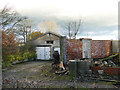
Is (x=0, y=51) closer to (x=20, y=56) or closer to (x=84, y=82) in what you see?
(x=20, y=56)

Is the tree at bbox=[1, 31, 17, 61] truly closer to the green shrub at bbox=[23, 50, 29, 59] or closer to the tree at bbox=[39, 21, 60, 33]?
the green shrub at bbox=[23, 50, 29, 59]

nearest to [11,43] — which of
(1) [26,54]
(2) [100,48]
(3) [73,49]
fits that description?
(1) [26,54]

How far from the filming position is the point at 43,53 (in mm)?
14281

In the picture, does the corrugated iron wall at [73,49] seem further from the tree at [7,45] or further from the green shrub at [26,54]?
the green shrub at [26,54]

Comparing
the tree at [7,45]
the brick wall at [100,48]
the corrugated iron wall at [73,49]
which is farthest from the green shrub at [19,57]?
the brick wall at [100,48]

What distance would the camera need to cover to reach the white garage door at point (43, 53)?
1416 centimetres

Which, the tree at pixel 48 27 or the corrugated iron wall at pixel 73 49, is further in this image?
the tree at pixel 48 27

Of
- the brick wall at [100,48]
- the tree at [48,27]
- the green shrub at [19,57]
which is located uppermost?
the tree at [48,27]

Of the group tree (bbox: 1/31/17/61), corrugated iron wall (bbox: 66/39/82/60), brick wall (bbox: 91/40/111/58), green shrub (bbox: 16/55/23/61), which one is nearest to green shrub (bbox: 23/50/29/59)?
green shrub (bbox: 16/55/23/61)

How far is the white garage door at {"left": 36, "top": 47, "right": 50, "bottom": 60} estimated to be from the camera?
1416cm

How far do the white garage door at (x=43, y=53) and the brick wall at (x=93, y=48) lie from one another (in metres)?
5.78

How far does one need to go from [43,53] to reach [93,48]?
6.89m

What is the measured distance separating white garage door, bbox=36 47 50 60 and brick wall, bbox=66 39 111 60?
19.0ft

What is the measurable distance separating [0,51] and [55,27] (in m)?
20.3
